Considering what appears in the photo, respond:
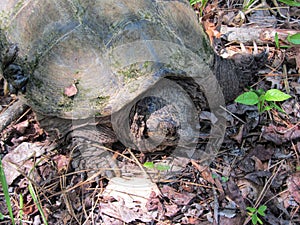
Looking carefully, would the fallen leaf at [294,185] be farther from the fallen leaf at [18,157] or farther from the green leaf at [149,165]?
the fallen leaf at [18,157]

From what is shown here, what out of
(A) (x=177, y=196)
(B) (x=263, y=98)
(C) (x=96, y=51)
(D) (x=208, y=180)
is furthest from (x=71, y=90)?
(B) (x=263, y=98)

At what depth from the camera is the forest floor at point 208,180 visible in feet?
8.47

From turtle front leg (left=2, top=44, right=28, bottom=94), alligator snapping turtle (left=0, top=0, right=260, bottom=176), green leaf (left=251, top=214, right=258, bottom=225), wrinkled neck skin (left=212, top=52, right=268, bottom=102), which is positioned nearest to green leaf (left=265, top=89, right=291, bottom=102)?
wrinkled neck skin (left=212, top=52, right=268, bottom=102)

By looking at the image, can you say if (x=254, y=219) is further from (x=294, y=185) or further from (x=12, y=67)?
(x=12, y=67)

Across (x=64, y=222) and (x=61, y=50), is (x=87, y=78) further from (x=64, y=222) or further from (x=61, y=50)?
(x=64, y=222)

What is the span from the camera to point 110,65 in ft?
7.57

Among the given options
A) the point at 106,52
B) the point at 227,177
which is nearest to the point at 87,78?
the point at 106,52

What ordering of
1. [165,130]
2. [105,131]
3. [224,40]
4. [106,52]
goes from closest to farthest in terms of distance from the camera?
[106,52] < [165,130] < [105,131] < [224,40]

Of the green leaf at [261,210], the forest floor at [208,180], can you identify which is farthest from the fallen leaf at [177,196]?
the green leaf at [261,210]

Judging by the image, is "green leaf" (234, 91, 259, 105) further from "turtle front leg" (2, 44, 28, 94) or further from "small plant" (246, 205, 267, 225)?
"turtle front leg" (2, 44, 28, 94)

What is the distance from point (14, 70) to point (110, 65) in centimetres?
68

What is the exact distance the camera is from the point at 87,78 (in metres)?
2.34

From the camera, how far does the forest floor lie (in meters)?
2.58

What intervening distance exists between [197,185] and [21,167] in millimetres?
1318
